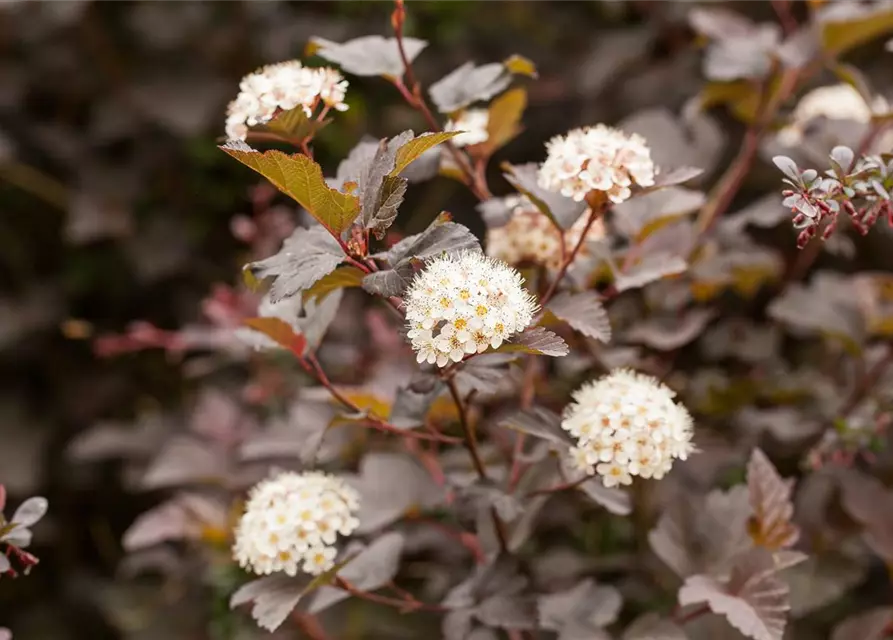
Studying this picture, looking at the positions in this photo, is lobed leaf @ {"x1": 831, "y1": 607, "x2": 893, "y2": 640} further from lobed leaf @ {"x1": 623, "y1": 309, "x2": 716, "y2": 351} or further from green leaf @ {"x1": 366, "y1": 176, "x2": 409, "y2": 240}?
green leaf @ {"x1": 366, "y1": 176, "x2": 409, "y2": 240}

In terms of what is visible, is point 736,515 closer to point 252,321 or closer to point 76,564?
point 252,321

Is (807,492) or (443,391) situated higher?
(443,391)

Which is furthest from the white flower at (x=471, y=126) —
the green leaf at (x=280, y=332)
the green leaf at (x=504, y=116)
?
the green leaf at (x=280, y=332)

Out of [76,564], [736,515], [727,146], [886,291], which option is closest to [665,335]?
[736,515]

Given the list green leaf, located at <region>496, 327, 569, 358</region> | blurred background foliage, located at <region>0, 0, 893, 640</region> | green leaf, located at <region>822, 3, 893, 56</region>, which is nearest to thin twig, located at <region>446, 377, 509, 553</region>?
green leaf, located at <region>496, 327, 569, 358</region>

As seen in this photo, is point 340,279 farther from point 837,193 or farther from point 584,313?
point 837,193

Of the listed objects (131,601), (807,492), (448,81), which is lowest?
(131,601)
